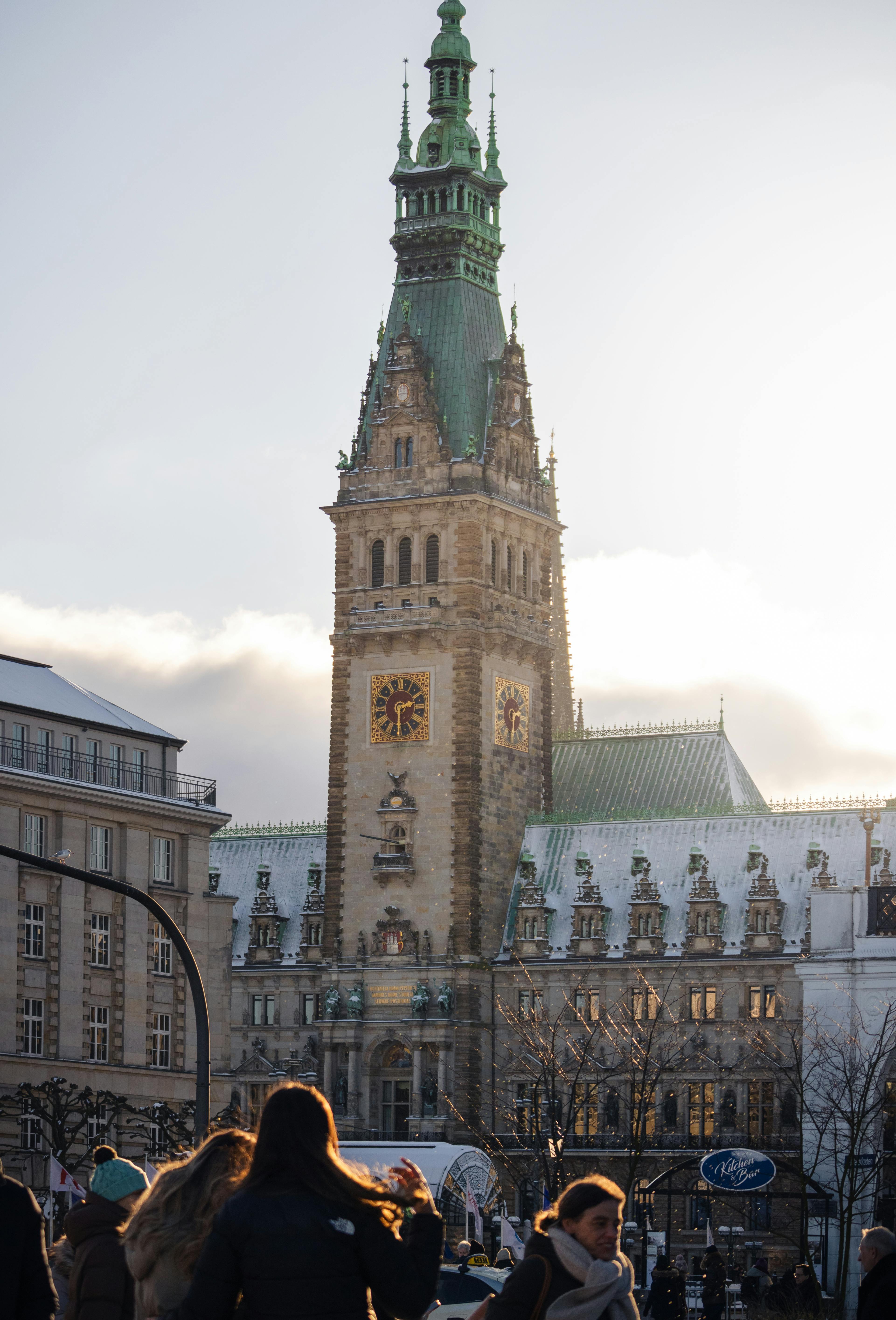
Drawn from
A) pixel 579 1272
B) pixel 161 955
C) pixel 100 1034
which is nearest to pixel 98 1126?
pixel 100 1034

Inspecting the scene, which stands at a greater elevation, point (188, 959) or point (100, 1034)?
point (188, 959)

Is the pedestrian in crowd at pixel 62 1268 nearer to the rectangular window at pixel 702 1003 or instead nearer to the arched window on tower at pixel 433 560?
the rectangular window at pixel 702 1003

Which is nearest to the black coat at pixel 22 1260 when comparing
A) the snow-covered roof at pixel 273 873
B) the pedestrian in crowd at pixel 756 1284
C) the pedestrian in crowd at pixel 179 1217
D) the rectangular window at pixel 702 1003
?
the pedestrian in crowd at pixel 179 1217

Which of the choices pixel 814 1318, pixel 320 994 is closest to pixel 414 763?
pixel 320 994

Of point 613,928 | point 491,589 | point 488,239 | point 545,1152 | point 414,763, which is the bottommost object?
point 545,1152

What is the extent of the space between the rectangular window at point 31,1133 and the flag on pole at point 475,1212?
15628 mm

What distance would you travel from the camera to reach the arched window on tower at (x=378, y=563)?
13325cm

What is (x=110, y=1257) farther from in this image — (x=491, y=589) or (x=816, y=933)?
(x=491, y=589)

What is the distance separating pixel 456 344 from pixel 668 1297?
3389 inches

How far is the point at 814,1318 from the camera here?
181 ft

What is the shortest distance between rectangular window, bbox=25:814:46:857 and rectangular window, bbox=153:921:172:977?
5.85 m

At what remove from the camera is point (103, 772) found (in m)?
103

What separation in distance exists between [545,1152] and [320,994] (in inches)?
1070

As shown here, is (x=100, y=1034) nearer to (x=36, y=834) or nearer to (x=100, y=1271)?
(x=36, y=834)
